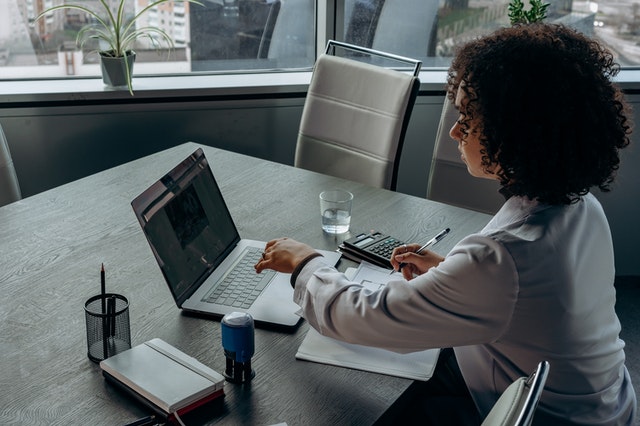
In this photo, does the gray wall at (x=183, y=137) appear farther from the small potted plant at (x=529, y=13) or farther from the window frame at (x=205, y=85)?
the small potted plant at (x=529, y=13)

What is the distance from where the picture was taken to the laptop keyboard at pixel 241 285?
1571 millimetres

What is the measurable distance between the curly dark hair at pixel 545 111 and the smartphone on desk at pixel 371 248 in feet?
1.66

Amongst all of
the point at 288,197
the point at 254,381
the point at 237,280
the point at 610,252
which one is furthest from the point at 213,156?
the point at 610,252

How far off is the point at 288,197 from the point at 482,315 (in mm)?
1022

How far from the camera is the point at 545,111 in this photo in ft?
3.97

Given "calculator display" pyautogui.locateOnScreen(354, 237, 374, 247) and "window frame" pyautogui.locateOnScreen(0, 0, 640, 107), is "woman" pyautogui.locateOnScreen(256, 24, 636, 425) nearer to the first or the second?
"calculator display" pyautogui.locateOnScreen(354, 237, 374, 247)

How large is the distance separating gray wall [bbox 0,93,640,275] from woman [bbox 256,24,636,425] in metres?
1.81

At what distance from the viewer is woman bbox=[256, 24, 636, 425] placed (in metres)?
1.21

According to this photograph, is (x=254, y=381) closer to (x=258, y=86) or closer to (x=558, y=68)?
(x=558, y=68)

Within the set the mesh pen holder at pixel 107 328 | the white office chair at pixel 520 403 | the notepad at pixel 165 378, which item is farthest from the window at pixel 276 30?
the white office chair at pixel 520 403

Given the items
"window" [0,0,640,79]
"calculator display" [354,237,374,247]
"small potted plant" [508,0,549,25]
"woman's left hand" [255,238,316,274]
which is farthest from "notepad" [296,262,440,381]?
"window" [0,0,640,79]

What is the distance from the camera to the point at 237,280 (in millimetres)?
1653

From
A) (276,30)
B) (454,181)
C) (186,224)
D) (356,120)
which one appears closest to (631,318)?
(454,181)

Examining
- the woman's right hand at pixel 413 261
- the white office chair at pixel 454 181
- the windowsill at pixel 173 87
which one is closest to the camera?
the woman's right hand at pixel 413 261
